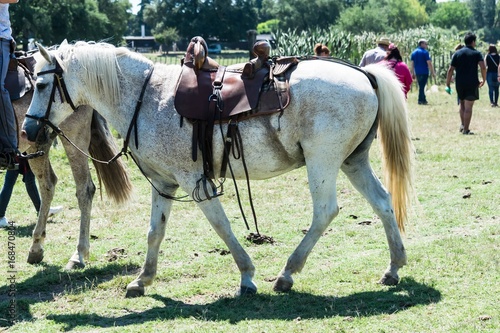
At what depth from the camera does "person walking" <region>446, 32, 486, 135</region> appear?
15914 mm

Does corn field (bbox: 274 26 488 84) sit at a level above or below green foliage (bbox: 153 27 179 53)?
above

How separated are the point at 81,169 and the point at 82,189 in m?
0.21

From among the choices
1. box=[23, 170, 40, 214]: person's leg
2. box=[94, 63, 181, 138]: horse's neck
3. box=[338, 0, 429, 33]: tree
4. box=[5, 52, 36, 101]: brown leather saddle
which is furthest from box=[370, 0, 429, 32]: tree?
box=[94, 63, 181, 138]: horse's neck

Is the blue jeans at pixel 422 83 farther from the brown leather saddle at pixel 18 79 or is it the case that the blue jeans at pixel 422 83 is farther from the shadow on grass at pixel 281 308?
the shadow on grass at pixel 281 308

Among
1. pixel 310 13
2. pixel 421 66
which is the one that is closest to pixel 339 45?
pixel 421 66

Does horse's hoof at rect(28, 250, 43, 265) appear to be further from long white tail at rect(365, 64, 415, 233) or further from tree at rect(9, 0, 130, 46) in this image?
tree at rect(9, 0, 130, 46)

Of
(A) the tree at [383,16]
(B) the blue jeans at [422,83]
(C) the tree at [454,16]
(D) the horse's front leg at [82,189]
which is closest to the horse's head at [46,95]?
(D) the horse's front leg at [82,189]

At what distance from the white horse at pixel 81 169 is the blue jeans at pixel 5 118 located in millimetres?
431

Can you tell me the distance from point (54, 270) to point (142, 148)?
1993 millimetres

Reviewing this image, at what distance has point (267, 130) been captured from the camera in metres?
5.93

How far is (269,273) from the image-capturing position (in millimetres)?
6781

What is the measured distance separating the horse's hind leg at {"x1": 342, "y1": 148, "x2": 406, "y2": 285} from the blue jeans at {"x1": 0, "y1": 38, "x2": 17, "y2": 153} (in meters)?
3.08

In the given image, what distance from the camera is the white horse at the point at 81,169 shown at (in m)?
7.46

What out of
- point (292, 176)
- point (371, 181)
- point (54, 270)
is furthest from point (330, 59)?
point (292, 176)
